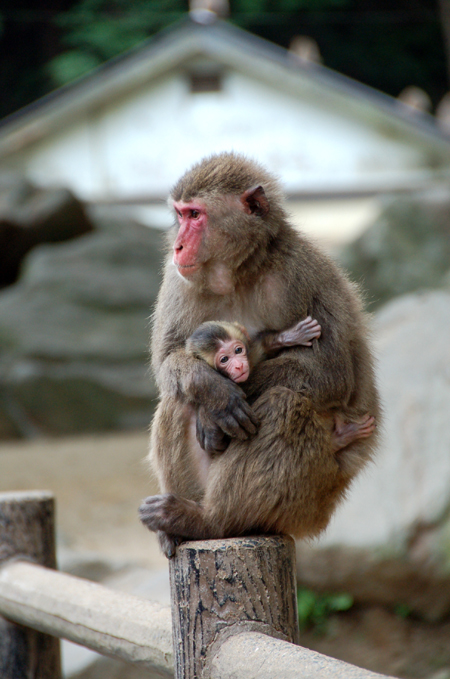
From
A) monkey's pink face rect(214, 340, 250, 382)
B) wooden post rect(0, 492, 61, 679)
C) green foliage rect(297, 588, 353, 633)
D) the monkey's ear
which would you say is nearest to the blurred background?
green foliage rect(297, 588, 353, 633)

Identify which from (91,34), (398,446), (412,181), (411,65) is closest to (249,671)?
(398,446)

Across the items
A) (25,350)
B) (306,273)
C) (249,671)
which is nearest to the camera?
(249,671)

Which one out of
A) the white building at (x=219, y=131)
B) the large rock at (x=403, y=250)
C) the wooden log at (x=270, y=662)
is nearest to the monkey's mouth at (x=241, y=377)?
the wooden log at (x=270, y=662)

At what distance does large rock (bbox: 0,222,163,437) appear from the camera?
27.8 ft

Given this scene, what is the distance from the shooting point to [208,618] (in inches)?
78.7

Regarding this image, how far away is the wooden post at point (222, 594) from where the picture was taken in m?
1.99

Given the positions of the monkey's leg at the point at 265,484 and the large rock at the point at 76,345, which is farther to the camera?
the large rock at the point at 76,345

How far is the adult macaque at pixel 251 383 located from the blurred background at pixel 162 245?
1.24 ft

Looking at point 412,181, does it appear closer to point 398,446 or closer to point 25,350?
point 25,350

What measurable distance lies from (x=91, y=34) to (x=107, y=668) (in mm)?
18280

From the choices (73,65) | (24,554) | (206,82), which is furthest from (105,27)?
(24,554)

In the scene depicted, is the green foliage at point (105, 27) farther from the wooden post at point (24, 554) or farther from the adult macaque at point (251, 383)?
the adult macaque at point (251, 383)

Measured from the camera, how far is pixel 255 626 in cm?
200

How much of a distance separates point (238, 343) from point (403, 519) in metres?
2.39
